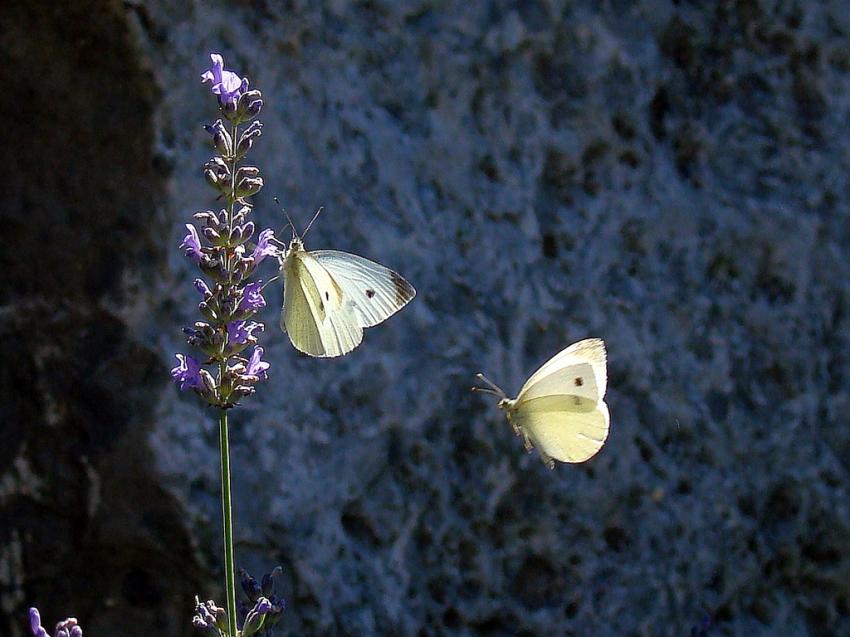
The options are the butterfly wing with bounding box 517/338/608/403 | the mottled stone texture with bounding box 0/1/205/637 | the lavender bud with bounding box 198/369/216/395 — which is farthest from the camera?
the mottled stone texture with bounding box 0/1/205/637

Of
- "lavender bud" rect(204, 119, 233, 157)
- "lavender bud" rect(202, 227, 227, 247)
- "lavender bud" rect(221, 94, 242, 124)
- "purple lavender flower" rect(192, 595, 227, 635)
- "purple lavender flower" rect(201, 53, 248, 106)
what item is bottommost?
"purple lavender flower" rect(192, 595, 227, 635)

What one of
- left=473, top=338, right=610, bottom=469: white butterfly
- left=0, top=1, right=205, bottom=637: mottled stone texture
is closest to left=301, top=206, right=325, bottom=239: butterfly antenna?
left=0, top=1, right=205, bottom=637: mottled stone texture

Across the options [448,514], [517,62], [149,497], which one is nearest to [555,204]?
[517,62]

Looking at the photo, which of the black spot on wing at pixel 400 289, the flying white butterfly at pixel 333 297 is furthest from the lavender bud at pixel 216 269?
the black spot on wing at pixel 400 289

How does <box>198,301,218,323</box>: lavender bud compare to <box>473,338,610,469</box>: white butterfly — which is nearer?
<box>198,301,218,323</box>: lavender bud

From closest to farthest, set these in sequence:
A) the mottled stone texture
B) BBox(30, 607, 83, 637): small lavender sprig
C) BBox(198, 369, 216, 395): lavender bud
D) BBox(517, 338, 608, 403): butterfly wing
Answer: BBox(30, 607, 83, 637): small lavender sprig, BBox(198, 369, 216, 395): lavender bud, BBox(517, 338, 608, 403): butterfly wing, the mottled stone texture

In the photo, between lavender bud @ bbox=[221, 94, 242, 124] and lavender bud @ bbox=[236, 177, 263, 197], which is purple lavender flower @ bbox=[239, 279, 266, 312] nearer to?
lavender bud @ bbox=[236, 177, 263, 197]

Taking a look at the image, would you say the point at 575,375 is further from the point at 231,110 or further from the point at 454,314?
the point at 231,110

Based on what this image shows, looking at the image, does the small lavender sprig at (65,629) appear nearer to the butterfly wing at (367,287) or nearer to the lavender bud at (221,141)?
the lavender bud at (221,141)
